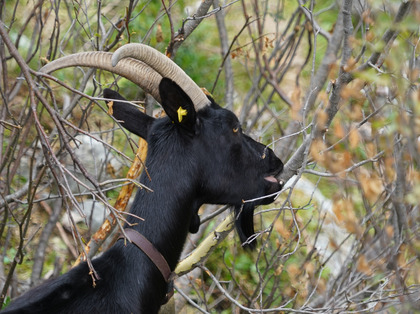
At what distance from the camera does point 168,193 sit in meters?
3.78

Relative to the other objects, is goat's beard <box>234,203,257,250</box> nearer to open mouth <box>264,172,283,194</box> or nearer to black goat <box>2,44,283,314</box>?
Answer: black goat <box>2,44,283,314</box>

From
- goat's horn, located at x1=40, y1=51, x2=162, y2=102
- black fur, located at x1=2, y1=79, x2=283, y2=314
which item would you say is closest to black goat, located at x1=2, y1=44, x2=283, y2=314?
black fur, located at x1=2, y1=79, x2=283, y2=314

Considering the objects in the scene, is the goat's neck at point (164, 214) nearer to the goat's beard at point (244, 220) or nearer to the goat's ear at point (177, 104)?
the goat's ear at point (177, 104)

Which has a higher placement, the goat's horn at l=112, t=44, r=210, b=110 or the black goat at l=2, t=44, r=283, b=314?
the goat's horn at l=112, t=44, r=210, b=110

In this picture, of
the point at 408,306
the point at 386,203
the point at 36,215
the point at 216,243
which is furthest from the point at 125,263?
the point at 36,215

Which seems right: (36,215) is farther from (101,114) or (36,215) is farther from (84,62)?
(84,62)

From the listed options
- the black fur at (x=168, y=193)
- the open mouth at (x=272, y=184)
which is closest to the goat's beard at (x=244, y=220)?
the black fur at (x=168, y=193)

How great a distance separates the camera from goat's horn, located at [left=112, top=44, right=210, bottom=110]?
3529 millimetres

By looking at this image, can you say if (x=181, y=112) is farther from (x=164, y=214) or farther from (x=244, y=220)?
(x=244, y=220)

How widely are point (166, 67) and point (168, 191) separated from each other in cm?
69

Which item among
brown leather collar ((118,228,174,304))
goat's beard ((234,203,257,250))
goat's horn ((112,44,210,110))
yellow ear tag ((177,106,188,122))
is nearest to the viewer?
goat's horn ((112,44,210,110))

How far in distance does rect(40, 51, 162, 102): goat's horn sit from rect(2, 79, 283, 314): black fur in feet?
0.63

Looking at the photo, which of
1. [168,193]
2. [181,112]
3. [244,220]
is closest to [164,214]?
[168,193]

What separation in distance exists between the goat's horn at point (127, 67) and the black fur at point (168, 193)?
0.19m
